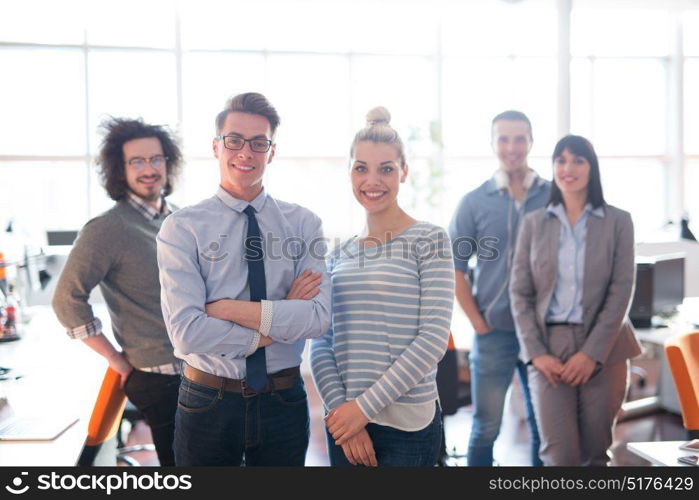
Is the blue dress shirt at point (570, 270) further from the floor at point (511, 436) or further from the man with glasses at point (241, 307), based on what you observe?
the floor at point (511, 436)

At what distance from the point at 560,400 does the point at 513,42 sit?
248 inches

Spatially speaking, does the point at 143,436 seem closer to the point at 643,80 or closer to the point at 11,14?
the point at 11,14

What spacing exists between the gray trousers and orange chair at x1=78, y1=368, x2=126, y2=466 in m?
1.61

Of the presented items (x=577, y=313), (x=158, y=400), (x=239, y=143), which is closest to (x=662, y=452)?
(x=577, y=313)

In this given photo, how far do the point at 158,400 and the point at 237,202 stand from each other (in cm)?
89

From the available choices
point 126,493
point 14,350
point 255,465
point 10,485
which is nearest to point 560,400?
point 255,465

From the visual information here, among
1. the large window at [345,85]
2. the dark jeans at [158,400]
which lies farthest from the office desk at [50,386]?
the large window at [345,85]

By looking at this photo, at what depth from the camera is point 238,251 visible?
1772 millimetres

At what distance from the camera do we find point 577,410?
244 centimetres

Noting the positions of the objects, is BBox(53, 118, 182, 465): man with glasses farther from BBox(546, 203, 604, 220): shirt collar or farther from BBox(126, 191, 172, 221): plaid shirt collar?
BBox(546, 203, 604, 220): shirt collar

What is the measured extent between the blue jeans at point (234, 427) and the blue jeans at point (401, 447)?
177 millimetres

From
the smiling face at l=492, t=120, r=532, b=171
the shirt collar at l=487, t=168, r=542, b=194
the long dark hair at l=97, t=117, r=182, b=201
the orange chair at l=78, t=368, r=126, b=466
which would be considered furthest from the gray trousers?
the long dark hair at l=97, t=117, r=182, b=201

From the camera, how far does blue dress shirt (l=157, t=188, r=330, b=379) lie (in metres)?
1.68

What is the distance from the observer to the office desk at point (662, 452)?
5.57ft
